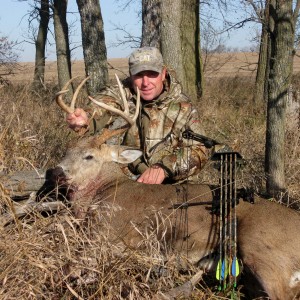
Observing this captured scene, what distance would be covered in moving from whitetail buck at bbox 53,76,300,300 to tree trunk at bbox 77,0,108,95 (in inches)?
170

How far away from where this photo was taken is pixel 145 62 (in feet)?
16.6

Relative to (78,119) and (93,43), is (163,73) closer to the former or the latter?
(78,119)

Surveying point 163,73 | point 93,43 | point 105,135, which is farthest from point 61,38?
point 105,135

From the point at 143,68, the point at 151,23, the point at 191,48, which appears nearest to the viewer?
the point at 143,68

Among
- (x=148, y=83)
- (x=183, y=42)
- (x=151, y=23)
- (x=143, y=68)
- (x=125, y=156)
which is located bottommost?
(x=125, y=156)

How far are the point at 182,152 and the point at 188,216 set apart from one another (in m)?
1.00

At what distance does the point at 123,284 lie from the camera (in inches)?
121

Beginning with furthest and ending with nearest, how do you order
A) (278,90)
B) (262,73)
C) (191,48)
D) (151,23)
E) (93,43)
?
(262,73), (191,48), (93,43), (151,23), (278,90)

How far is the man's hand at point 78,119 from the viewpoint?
193 inches

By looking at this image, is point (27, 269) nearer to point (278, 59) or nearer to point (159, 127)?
point (159, 127)

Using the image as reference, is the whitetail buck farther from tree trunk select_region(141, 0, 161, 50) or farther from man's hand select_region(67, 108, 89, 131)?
tree trunk select_region(141, 0, 161, 50)

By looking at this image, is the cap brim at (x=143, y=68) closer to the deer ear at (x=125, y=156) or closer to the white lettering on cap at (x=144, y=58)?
the white lettering on cap at (x=144, y=58)

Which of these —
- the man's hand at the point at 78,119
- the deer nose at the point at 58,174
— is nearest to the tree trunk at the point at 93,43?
the man's hand at the point at 78,119

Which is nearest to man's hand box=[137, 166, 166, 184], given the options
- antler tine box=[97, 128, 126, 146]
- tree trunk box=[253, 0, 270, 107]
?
antler tine box=[97, 128, 126, 146]
